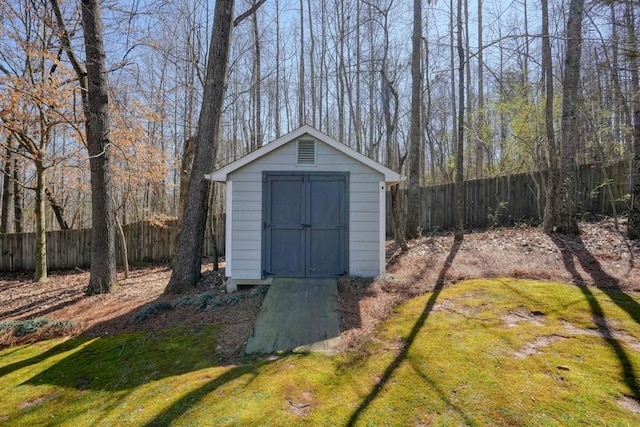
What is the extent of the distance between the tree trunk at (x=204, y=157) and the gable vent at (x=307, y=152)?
83.6 inches

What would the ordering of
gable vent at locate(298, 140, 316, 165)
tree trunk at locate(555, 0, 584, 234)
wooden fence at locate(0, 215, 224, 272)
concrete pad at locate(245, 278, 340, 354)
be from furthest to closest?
wooden fence at locate(0, 215, 224, 272), tree trunk at locate(555, 0, 584, 234), gable vent at locate(298, 140, 316, 165), concrete pad at locate(245, 278, 340, 354)

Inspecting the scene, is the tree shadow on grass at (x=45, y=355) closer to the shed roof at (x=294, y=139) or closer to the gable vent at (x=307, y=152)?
the shed roof at (x=294, y=139)

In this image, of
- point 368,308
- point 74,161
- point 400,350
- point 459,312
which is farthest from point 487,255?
point 74,161

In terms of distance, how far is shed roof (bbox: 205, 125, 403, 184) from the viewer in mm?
6395

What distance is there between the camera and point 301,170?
6508 millimetres

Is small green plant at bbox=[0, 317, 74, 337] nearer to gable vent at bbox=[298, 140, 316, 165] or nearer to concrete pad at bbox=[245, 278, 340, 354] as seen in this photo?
concrete pad at bbox=[245, 278, 340, 354]

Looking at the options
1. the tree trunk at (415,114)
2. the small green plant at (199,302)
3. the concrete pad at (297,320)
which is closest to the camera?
the concrete pad at (297,320)

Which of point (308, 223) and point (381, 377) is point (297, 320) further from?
point (308, 223)

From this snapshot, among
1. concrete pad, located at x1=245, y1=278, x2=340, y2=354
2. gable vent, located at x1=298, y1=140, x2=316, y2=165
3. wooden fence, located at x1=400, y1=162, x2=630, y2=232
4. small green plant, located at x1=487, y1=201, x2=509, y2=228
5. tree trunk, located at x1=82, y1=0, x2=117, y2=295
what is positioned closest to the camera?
concrete pad, located at x1=245, y1=278, x2=340, y2=354

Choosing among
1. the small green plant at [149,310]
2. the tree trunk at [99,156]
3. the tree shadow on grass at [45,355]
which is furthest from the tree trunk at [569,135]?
the tree trunk at [99,156]

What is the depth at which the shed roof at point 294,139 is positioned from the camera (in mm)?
6395

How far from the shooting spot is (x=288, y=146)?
6516 millimetres

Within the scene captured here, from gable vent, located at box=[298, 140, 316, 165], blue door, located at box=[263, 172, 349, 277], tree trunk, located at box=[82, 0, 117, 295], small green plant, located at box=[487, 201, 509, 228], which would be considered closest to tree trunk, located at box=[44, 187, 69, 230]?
tree trunk, located at box=[82, 0, 117, 295]

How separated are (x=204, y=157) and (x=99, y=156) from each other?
2.22m
